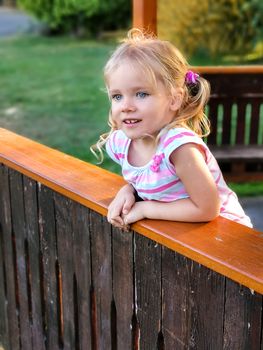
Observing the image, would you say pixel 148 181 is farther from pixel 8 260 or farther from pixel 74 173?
pixel 8 260

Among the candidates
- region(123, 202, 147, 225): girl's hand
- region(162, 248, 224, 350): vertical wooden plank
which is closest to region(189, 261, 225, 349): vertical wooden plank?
region(162, 248, 224, 350): vertical wooden plank

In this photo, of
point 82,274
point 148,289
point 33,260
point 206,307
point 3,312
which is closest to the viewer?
point 206,307

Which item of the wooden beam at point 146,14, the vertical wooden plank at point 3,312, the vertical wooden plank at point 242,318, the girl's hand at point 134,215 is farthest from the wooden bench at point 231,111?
the vertical wooden plank at point 242,318

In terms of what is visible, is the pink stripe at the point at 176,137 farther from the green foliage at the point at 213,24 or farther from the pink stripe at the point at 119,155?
the green foliage at the point at 213,24

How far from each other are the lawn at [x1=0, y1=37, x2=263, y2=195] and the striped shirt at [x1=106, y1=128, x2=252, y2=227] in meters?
3.50

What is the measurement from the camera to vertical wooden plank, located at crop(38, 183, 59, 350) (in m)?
2.52

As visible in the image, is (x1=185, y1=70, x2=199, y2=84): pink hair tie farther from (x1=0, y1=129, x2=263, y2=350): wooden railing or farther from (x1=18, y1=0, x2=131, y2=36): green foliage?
(x1=18, y1=0, x2=131, y2=36): green foliage

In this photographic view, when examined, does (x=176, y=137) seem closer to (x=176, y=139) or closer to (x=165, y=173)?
(x=176, y=139)

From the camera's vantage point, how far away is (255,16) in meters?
13.4

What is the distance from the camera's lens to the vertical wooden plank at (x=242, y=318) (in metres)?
1.64

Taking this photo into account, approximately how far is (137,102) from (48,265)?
2.91 feet

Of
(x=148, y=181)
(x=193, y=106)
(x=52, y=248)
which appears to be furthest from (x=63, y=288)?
(x=193, y=106)

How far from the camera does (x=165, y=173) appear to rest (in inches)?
80.6

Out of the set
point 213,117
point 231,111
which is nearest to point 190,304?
point 213,117
